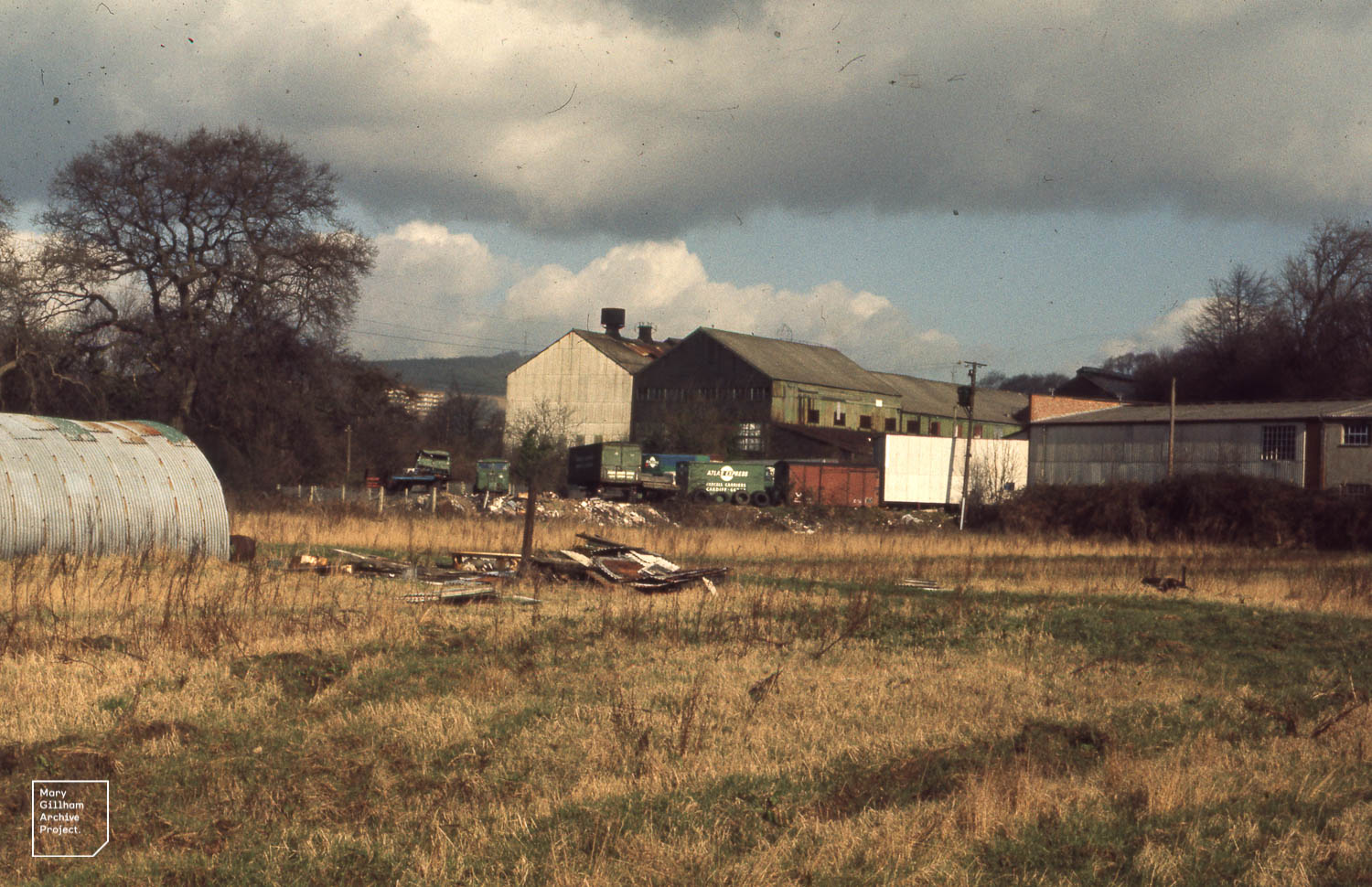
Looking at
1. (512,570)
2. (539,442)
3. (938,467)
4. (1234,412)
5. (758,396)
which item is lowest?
(512,570)

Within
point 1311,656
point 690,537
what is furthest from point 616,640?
point 690,537

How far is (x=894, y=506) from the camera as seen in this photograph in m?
64.8

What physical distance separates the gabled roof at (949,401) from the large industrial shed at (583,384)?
22187mm

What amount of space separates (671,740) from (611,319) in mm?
88189

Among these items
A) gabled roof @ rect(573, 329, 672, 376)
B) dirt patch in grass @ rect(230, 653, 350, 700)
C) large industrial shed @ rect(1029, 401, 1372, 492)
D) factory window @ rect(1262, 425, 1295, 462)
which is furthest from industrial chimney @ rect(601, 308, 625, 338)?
dirt patch in grass @ rect(230, 653, 350, 700)

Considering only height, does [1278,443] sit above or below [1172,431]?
below

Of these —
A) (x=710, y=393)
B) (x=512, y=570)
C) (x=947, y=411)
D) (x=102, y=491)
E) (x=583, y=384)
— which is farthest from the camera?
(x=947, y=411)

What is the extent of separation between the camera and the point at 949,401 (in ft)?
A: 323

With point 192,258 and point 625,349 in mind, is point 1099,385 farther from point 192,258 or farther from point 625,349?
point 192,258

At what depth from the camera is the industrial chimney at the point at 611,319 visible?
313ft

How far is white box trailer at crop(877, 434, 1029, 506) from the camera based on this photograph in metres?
63.6

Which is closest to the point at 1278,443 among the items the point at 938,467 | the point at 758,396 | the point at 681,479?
the point at 938,467

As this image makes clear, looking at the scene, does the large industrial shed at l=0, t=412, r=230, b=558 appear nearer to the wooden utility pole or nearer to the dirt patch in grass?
the dirt patch in grass

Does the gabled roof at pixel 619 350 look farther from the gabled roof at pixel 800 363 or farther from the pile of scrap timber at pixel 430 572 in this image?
the pile of scrap timber at pixel 430 572
